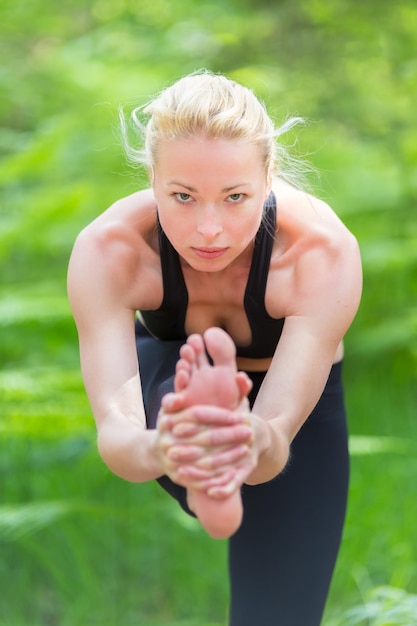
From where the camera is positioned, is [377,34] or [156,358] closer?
[156,358]

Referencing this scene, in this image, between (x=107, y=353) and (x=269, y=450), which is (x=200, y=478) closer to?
(x=269, y=450)

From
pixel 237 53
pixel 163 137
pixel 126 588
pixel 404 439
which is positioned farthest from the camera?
pixel 237 53

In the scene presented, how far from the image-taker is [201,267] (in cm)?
193

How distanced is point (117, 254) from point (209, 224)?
350 millimetres

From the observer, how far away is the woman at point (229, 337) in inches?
60.4

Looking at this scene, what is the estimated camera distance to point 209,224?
5.91 ft

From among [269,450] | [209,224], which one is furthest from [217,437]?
[209,224]

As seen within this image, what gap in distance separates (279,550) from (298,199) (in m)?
0.94

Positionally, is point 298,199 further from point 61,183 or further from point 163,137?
point 61,183

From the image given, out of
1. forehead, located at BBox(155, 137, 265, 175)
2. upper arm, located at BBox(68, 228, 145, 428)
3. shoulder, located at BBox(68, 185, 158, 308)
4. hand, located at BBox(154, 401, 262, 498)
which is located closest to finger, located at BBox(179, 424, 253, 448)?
hand, located at BBox(154, 401, 262, 498)

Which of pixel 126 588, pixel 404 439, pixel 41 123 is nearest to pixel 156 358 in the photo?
pixel 126 588

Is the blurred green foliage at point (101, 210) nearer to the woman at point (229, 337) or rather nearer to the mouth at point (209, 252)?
the woman at point (229, 337)

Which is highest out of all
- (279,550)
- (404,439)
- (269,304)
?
(269,304)

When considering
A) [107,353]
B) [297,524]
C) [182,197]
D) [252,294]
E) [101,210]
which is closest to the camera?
[182,197]
